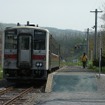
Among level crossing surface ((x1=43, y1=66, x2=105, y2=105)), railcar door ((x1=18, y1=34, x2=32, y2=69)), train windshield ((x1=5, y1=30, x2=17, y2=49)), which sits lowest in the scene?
level crossing surface ((x1=43, y1=66, x2=105, y2=105))

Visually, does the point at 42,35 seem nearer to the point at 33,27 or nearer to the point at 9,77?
the point at 33,27

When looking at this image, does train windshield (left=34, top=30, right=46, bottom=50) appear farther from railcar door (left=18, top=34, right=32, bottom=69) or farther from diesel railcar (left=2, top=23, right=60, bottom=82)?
railcar door (left=18, top=34, right=32, bottom=69)

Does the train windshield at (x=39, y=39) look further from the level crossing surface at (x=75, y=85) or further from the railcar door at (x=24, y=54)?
the level crossing surface at (x=75, y=85)

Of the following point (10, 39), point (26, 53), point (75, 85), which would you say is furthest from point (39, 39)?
point (75, 85)

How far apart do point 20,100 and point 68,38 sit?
337ft

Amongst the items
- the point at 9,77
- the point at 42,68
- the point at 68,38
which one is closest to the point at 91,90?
the point at 42,68

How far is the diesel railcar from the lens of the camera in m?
24.7

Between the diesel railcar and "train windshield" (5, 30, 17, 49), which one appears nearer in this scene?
the diesel railcar

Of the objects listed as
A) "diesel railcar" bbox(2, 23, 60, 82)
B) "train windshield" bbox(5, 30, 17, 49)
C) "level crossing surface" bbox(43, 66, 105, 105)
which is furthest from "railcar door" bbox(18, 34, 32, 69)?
"level crossing surface" bbox(43, 66, 105, 105)

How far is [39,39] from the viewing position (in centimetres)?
2511

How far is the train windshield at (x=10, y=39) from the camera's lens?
2498 centimetres

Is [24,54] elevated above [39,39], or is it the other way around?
[39,39]

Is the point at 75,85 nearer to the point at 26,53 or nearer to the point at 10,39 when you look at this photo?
the point at 26,53

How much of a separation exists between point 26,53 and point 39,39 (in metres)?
1.19
